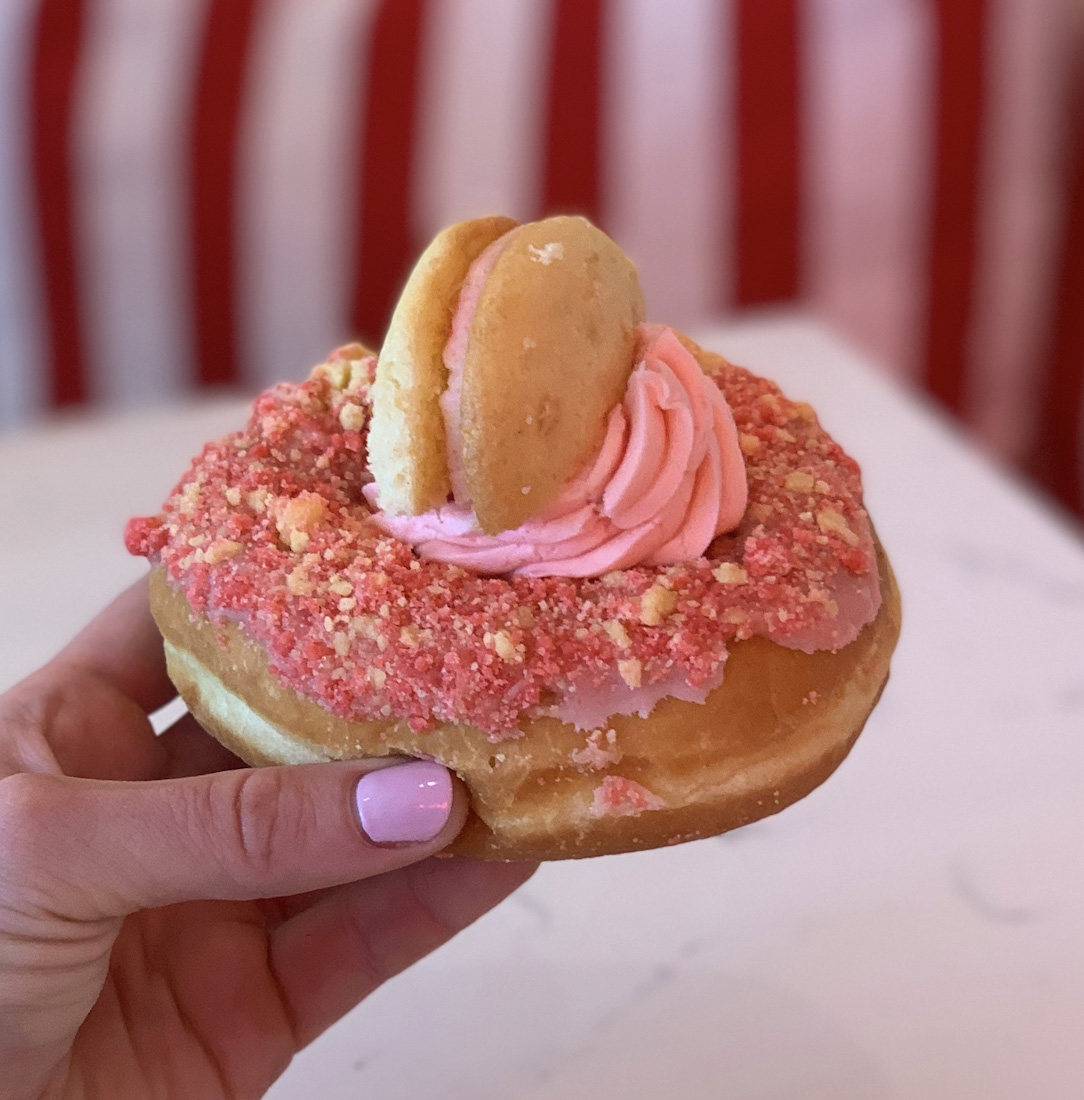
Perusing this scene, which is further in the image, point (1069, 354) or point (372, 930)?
point (1069, 354)

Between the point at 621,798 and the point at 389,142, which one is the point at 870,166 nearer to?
the point at 389,142

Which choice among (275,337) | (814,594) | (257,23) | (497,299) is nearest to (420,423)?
(497,299)

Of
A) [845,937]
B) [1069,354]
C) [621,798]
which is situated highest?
[621,798]

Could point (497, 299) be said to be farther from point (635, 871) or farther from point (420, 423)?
point (635, 871)

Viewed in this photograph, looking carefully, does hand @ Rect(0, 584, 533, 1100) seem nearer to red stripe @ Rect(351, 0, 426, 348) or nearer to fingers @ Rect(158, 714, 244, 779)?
fingers @ Rect(158, 714, 244, 779)

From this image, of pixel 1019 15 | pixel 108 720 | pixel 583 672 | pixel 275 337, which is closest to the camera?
pixel 583 672

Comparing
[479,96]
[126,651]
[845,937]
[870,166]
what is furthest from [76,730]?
[870,166]

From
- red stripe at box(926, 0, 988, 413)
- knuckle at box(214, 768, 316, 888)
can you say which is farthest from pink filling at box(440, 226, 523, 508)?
red stripe at box(926, 0, 988, 413)

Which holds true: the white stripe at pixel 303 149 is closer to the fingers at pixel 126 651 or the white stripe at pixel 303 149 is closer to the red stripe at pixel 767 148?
the red stripe at pixel 767 148
